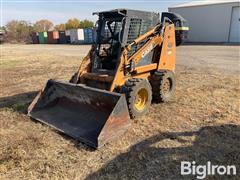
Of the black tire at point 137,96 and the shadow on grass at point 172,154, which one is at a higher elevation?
the black tire at point 137,96

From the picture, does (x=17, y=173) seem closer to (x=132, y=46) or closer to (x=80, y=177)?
(x=80, y=177)

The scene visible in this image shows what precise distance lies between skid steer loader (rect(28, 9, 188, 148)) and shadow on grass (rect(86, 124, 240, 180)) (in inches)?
21.5

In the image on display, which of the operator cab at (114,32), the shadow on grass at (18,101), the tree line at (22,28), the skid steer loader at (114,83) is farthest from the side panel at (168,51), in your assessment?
the tree line at (22,28)

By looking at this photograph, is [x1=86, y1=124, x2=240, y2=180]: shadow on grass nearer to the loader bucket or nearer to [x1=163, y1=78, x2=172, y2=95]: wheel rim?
the loader bucket

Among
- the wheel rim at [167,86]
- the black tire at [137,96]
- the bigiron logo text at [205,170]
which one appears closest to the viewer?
the bigiron logo text at [205,170]

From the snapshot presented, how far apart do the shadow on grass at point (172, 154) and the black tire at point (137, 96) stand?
2.41 ft

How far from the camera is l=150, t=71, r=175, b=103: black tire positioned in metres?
5.38

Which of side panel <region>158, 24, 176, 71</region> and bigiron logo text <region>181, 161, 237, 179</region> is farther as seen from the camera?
side panel <region>158, 24, 176, 71</region>

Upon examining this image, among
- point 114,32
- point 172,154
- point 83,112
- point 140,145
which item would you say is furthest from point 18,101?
point 172,154

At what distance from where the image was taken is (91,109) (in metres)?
4.54

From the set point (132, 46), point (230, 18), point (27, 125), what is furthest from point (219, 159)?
point (230, 18)

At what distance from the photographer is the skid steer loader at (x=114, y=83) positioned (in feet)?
13.6

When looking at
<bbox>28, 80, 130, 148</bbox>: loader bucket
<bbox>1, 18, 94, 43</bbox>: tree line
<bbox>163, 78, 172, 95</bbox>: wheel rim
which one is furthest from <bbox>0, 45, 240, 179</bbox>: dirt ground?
<bbox>1, 18, 94, 43</bbox>: tree line

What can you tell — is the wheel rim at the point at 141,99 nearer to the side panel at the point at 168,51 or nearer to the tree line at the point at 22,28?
the side panel at the point at 168,51
